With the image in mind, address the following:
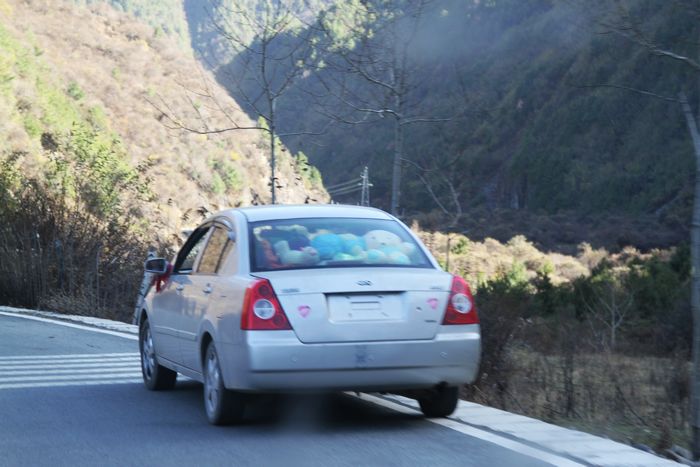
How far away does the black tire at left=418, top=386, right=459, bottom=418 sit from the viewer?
799 centimetres

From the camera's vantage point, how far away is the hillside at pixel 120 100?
5762cm

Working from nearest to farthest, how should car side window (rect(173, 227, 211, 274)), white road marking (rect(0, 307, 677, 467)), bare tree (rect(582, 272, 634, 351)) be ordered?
1. white road marking (rect(0, 307, 677, 467))
2. car side window (rect(173, 227, 211, 274))
3. bare tree (rect(582, 272, 634, 351))

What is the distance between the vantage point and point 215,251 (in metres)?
8.67

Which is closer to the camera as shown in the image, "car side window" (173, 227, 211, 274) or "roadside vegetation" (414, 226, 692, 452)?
"car side window" (173, 227, 211, 274)

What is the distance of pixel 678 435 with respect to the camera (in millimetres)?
9508

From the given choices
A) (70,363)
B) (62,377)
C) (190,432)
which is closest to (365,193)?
(70,363)

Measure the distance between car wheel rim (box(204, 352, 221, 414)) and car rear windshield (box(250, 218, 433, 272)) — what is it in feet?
2.37

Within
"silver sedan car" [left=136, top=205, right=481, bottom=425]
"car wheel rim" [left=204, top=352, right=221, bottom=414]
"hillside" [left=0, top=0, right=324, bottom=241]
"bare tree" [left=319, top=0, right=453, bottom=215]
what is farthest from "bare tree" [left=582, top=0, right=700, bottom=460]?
"hillside" [left=0, top=0, right=324, bottom=241]

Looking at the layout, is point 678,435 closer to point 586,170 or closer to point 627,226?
point 627,226

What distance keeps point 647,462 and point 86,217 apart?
1672cm

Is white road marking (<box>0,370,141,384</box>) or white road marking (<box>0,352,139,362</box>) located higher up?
white road marking (<box>0,352,139,362</box>)

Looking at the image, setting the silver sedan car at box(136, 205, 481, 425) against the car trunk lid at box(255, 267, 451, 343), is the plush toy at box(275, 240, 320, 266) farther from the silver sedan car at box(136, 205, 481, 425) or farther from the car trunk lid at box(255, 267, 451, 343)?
the car trunk lid at box(255, 267, 451, 343)

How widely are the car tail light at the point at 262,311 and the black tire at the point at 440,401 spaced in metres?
1.29

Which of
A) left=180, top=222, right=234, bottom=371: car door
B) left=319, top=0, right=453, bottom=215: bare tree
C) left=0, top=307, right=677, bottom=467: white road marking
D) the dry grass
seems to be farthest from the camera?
left=319, top=0, right=453, bottom=215: bare tree
